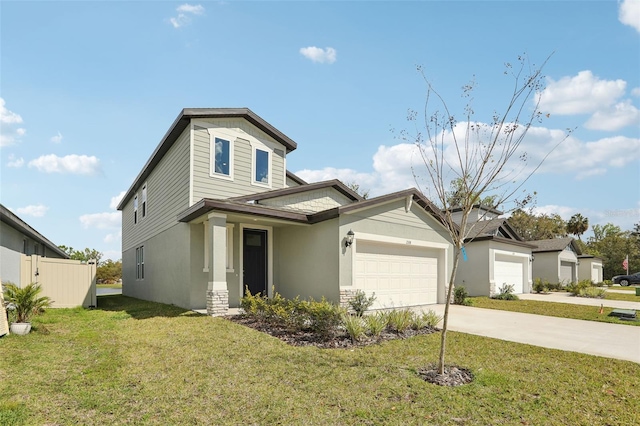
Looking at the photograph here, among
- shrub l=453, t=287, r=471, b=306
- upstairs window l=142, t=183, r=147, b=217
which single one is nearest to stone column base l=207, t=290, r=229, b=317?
shrub l=453, t=287, r=471, b=306

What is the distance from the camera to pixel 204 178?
12.8m

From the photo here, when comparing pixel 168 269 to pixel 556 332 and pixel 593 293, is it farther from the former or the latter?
pixel 593 293

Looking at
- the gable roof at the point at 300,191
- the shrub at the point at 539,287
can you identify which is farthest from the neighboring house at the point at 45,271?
the shrub at the point at 539,287

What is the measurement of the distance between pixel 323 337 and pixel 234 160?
8012 millimetres

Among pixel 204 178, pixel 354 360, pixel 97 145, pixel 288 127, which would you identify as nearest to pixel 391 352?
pixel 354 360

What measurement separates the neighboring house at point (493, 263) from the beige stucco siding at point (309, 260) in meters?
9.97

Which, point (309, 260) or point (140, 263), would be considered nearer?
point (309, 260)

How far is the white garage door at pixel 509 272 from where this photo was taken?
68.7ft

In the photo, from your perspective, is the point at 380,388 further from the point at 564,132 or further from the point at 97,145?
the point at 97,145

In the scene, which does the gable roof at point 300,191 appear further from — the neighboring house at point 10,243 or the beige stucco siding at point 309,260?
the neighboring house at point 10,243

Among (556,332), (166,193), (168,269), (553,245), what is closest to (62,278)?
(168,269)

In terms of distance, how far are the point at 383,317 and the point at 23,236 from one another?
15330 millimetres

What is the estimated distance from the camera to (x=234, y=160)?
44.9 ft

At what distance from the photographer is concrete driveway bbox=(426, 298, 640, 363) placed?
756 centimetres
